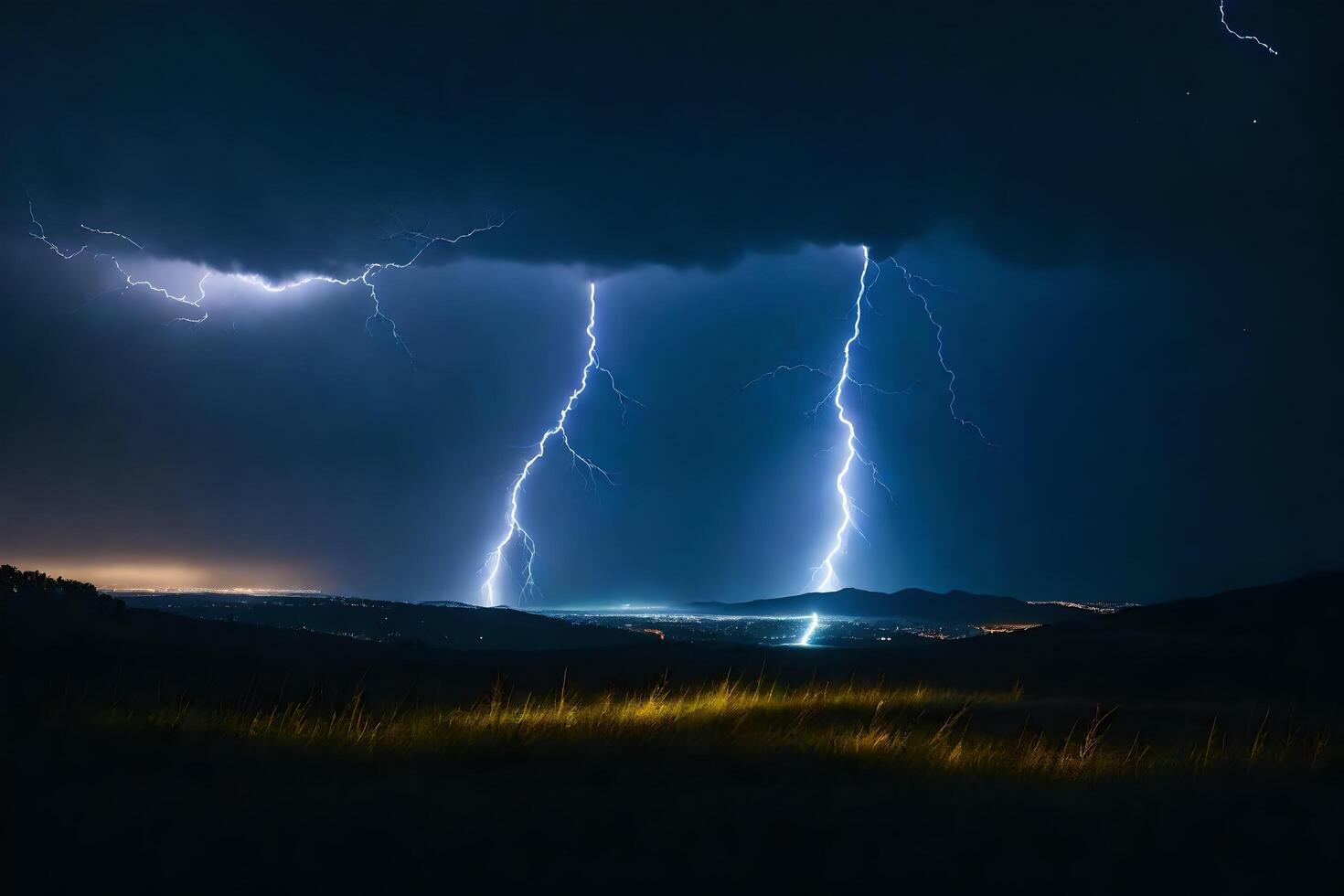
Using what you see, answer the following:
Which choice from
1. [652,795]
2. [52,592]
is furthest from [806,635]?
[652,795]

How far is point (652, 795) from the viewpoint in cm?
509

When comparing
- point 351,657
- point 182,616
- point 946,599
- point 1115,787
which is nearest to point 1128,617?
point 351,657

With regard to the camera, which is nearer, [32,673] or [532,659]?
[32,673]

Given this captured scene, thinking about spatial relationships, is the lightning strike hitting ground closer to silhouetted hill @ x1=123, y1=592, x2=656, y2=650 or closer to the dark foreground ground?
silhouetted hill @ x1=123, y1=592, x2=656, y2=650

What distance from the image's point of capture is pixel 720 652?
1945cm

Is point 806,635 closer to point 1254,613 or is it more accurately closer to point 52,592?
point 1254,613

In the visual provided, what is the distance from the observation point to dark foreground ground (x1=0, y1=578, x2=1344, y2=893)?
3.81 metres

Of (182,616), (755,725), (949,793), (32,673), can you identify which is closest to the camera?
(949,793)

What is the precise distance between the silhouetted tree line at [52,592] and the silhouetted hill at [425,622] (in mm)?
10720

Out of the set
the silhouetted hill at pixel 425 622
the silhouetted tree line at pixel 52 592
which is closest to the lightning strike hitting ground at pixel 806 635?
the silhouetted hill at pixel 425 622

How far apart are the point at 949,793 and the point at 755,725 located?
8.45 ft

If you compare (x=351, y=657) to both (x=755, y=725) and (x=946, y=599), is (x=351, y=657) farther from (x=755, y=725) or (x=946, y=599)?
(x=946, y=599)

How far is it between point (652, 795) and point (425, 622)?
109 ft

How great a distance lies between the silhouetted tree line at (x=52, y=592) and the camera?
16031 mm
